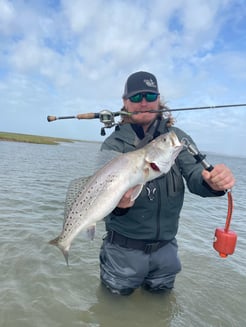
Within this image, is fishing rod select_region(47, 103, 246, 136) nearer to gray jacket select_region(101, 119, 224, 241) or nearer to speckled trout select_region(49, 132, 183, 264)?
gray jacket select_region(101, 119, 224, 241)

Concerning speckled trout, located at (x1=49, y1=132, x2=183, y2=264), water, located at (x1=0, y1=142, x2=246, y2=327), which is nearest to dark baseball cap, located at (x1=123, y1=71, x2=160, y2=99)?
speckled trout, located at (x1=49, y1=132, x2=183, y2=264)

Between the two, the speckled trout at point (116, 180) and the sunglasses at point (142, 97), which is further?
the sunglasses at point (142, 97)

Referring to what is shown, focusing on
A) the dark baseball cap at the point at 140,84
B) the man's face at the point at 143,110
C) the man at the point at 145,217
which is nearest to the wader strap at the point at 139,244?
the man at the point at 145,217

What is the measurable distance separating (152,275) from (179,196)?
4.32ft

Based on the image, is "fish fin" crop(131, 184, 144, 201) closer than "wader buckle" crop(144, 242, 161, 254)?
Yes

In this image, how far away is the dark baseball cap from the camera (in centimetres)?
497

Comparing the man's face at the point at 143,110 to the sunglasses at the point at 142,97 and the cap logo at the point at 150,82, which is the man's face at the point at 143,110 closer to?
the sunglasses at the point at 142,97

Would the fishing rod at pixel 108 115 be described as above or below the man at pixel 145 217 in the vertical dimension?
above

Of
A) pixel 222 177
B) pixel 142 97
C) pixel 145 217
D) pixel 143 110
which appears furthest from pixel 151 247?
pixel 142 97

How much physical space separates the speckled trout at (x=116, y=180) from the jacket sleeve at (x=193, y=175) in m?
0.77

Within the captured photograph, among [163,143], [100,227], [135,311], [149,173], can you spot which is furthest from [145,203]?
[100,227]

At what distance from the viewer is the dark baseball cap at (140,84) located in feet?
16.3

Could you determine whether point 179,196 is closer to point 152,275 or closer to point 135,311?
point 152,275

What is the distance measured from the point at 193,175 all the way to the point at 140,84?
5.23 feet
